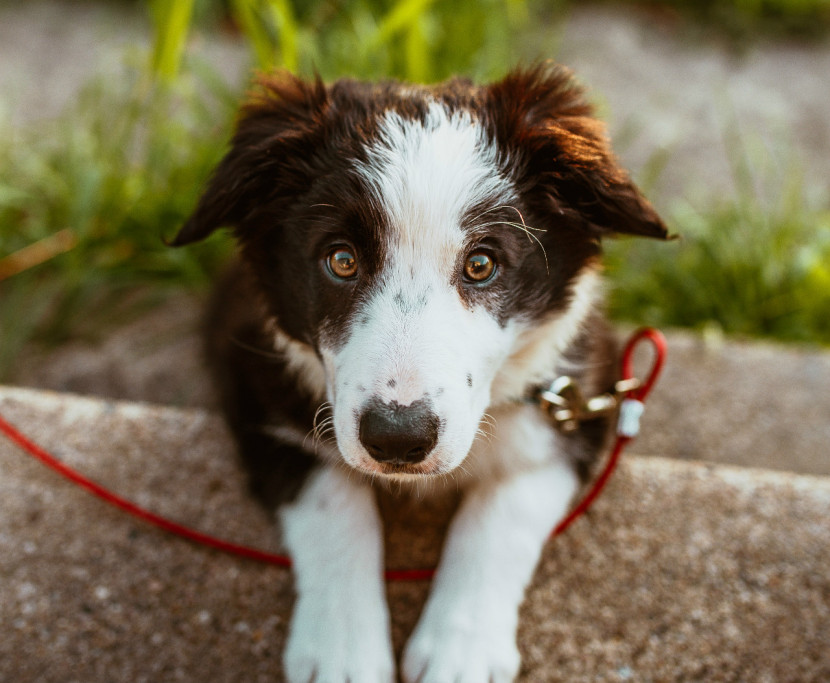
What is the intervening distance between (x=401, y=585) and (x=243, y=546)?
41 centimetres

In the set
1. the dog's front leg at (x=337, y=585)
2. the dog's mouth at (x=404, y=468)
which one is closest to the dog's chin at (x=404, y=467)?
the dog's mouth at (x=404, y=468)

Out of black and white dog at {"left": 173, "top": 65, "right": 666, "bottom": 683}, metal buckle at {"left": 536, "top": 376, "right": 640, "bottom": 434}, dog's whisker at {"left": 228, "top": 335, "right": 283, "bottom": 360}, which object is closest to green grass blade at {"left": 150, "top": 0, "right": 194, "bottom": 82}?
black and white dog at {"left": 173, "top": 65, "right": 666, "bottom": 683}

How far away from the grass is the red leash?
3.66 ft

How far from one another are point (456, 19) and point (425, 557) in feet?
10.8

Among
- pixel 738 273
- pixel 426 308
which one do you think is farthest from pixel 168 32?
pixel 738 273

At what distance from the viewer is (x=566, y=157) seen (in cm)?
163

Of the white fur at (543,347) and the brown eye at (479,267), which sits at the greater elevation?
the brown eye at (479,267)

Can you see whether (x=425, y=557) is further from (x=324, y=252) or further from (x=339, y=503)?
(x=324, y=252)

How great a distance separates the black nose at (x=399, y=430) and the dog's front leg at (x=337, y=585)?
0.39m

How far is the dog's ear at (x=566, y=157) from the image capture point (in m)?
A: 1.62

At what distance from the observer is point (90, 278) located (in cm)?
301

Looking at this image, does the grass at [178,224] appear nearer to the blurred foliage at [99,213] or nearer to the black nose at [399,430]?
the blurred foliage at [99,213]

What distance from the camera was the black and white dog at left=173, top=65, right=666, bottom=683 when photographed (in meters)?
1.43

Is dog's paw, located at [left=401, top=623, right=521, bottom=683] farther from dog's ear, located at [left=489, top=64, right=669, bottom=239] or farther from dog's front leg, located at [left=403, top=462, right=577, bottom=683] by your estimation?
dog's ear, located at [left=489, top=64, right=669, bottom=239]
